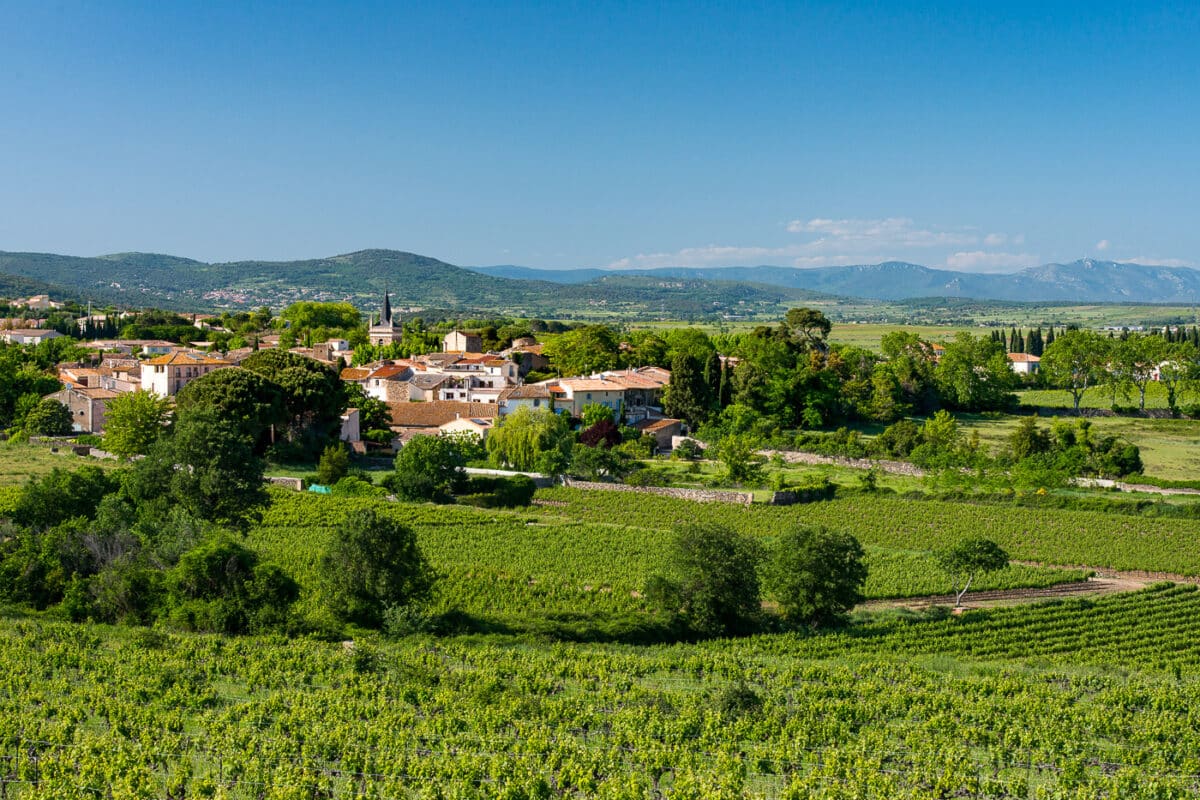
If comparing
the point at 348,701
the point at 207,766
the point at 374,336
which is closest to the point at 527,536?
the point at 348,701

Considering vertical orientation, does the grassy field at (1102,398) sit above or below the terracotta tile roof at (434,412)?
below

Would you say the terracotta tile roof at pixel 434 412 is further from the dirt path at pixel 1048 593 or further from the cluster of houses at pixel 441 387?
the dirt path at pixel 1048 593

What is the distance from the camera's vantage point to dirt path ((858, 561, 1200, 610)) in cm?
2948

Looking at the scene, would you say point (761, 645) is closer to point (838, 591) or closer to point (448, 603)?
point (838, 591)

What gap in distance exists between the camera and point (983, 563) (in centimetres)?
2948

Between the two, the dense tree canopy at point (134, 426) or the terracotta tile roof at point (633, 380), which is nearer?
the dense tree canopy at point (134, 426)

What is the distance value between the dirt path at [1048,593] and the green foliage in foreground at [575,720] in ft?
17.6

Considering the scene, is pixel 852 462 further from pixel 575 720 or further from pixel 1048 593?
pixel 575 720

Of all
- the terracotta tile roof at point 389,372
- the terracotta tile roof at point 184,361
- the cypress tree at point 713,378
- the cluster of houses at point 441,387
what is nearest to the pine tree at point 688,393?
the cluster of houses at point 441,387

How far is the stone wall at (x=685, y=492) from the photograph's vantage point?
42.1 m

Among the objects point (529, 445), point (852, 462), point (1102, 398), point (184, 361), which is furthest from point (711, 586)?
point (1102, 398)

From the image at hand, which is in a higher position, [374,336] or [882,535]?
[374,336]

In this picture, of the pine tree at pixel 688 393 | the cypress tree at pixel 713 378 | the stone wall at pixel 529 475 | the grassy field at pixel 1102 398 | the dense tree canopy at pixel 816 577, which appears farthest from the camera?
the grassy field at pixel 1102 398

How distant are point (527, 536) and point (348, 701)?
61.1ft
